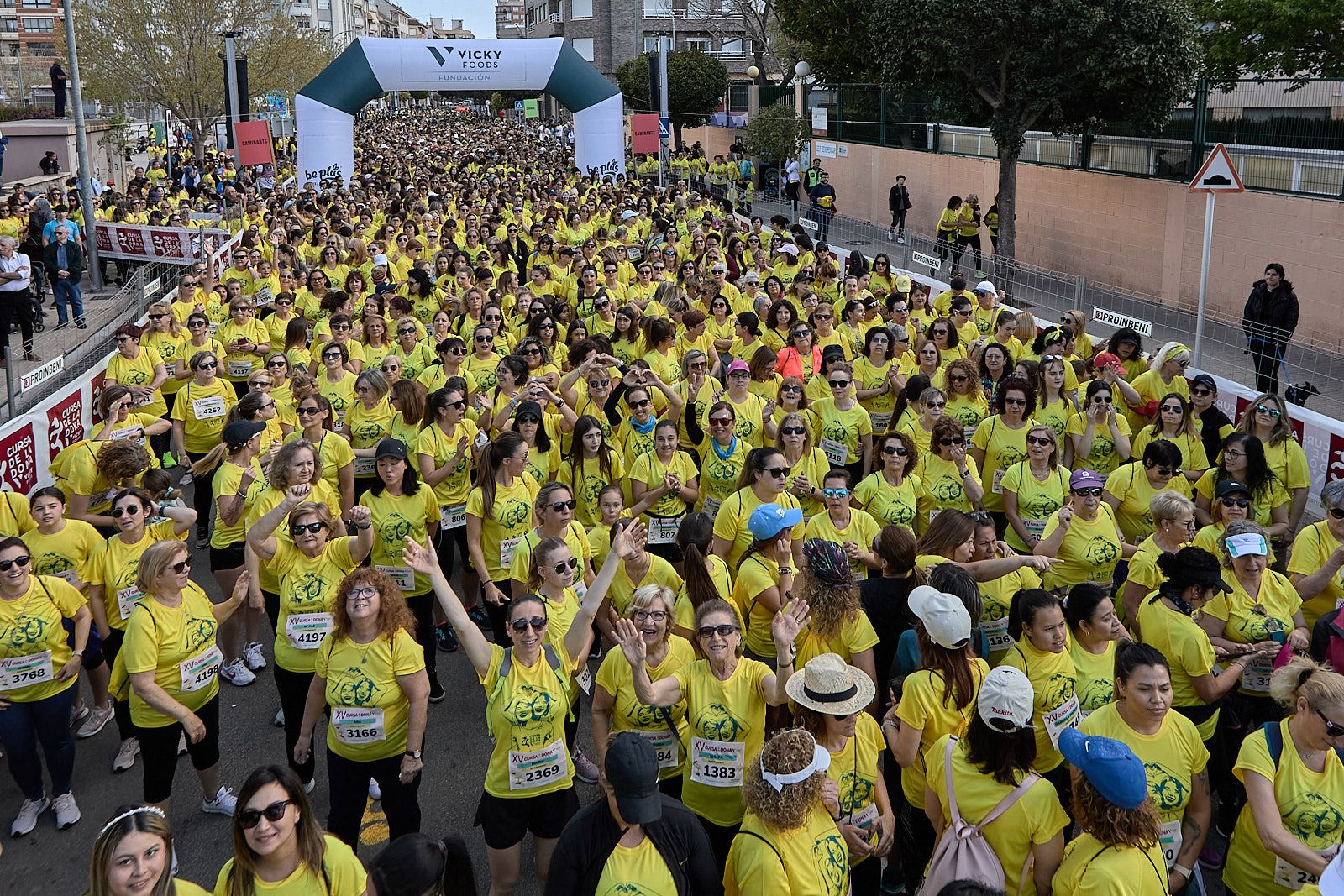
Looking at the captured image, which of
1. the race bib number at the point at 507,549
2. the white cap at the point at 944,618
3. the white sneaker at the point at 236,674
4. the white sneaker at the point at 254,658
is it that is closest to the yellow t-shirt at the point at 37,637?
the white sneaker at the point at 236,674

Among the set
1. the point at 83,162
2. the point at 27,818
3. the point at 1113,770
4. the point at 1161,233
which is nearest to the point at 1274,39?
the point at 1161,233

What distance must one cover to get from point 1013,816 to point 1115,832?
42 cm

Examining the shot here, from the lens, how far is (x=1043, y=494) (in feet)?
23.6

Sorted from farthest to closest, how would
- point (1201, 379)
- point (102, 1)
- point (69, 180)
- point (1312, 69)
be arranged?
point (102, 1)
point (69, 180)
point (1312, 69)
point (1201, 379)

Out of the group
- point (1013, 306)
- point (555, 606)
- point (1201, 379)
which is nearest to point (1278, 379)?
point (1201, 379)

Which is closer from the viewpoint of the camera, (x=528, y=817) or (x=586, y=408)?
(x=528, y=817)

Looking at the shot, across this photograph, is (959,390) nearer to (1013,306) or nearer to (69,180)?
(1013,306)

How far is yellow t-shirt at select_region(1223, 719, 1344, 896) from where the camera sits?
4.12m

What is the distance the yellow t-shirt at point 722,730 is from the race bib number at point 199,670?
242cm

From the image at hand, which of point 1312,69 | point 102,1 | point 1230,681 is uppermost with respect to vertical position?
point 102,1

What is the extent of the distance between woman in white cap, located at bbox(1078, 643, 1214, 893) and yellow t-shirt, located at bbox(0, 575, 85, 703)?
189 inches

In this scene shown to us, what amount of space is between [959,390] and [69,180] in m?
31.8

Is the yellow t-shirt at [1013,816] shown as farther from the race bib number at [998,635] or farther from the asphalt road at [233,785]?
the asphalt road at [233,785]

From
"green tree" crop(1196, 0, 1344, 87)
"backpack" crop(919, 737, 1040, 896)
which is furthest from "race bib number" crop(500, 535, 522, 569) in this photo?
"green tree" crop(1196, 0, 1344, 87)
